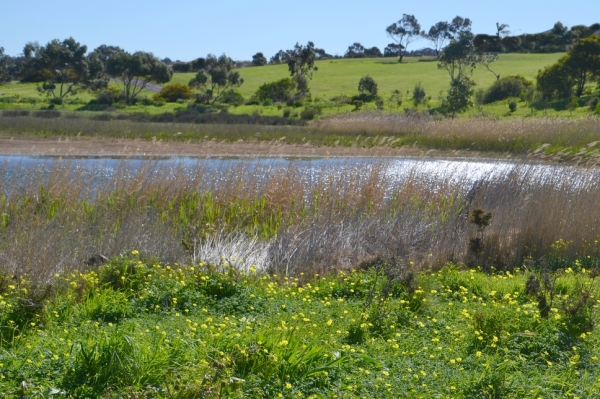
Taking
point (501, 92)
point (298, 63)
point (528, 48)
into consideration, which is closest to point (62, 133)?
point (501, 92)

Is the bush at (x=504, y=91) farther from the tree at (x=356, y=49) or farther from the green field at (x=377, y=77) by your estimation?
the tree at (x=356, y=49)

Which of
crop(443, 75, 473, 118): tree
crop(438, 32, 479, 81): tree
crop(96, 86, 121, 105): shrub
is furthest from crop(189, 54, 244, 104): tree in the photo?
crop(443, 75, 473, 118): tree

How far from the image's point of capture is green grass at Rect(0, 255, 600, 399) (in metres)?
4.82

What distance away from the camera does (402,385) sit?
5.13m

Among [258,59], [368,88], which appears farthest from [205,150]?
[258,59]

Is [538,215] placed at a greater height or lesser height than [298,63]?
lesser

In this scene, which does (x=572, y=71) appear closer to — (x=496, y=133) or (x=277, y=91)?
(x=277, y=91)

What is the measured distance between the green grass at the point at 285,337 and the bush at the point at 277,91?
178 feet

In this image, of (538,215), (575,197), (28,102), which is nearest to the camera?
(538,215)

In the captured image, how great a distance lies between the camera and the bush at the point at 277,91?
6172 cm

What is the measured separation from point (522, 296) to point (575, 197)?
4.87 metres

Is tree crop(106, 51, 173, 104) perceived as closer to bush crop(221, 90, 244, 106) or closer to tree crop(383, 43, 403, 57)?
bush crop(221, 90, 244, 106)

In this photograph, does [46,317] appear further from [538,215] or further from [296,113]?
Result: [296,113]

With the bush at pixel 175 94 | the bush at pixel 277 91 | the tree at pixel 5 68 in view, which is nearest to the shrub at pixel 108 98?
the bush at pixel 175 94
